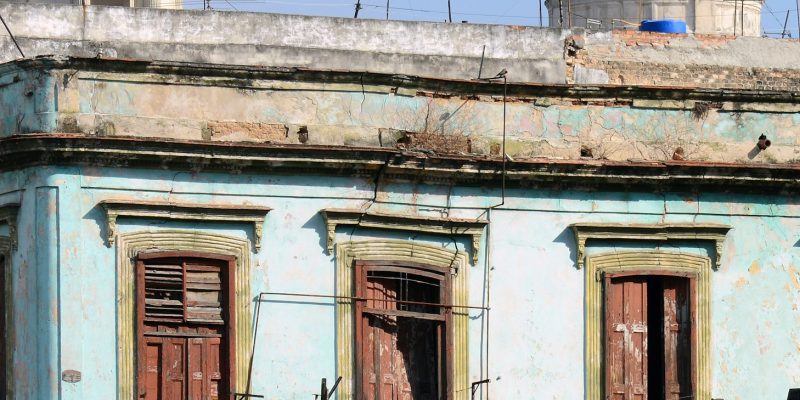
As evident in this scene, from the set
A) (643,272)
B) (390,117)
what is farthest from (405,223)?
(643,272)

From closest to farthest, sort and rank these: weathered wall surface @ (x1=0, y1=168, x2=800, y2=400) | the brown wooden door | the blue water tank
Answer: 1. weathered wall surface @ (x1=0, y1=168, x2=800, y2=400)
2. the brown wooden door
3. the blue water tank

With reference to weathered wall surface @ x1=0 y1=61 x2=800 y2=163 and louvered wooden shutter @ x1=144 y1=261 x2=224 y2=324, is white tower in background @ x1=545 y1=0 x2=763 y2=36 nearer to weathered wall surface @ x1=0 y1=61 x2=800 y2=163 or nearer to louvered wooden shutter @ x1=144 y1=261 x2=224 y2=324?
weathered wall surface @ x1=0 y1=61 x2=800 y2=163

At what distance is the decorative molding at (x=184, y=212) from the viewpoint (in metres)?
18.8

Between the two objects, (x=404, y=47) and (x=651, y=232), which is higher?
(x=404, y=47)

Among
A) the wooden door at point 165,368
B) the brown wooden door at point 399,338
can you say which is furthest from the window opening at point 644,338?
the wooden door at point 165,368

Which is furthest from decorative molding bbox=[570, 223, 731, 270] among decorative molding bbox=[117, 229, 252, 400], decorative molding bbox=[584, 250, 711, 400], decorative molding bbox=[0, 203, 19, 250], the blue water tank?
decorative molding bbox=[0, 203, 19, 250]

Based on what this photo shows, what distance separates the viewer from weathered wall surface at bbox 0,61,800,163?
19141 mm

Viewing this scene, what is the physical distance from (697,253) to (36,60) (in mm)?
6743

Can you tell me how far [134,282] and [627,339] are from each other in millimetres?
4970

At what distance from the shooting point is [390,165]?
64.8 feet

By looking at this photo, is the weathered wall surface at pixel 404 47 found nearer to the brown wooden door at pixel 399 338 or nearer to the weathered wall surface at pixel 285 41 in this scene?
the weathered wall surface at pixel 285 41

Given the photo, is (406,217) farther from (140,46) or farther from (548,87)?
(140,46)

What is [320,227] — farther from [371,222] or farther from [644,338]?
[644,338]

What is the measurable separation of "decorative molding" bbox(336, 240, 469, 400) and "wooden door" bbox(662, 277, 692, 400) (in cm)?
208
